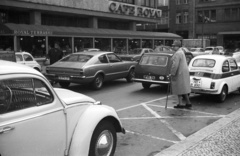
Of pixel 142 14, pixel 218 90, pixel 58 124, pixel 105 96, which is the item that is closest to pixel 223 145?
pixel 58 124

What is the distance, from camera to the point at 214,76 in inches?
367

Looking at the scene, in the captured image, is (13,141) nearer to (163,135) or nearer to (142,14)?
(163,135)

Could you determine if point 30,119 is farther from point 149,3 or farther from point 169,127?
point 149,3

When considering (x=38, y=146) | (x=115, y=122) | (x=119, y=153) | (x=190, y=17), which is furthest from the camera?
(x=190, y=17)

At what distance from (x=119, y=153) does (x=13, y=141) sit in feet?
7.61

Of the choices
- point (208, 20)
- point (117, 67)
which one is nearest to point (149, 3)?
point (208, 20)

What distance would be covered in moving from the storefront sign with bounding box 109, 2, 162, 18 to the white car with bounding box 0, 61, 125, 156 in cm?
2999

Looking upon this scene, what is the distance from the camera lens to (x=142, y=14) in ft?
128

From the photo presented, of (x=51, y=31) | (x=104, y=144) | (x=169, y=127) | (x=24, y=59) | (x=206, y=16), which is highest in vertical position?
(x=206, y=16)

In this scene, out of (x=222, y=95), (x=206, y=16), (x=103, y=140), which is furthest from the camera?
(x=206, y=16)

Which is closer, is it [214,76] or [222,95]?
[214,76]

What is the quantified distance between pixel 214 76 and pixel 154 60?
2996mm

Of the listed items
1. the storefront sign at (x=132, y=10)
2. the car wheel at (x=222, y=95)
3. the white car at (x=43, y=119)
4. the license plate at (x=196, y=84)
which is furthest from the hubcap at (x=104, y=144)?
the storefront sign at (x=132, y=10)

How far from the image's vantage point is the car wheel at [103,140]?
4.19 meters
